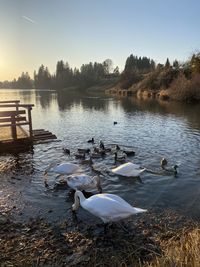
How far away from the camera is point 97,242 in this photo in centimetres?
702

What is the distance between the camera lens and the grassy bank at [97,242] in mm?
6211

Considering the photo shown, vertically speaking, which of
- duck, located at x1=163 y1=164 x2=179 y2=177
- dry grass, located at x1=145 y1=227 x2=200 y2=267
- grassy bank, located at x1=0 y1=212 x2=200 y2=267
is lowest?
grassy bank, located at x1=0 y1=212 x2=200 y2=267

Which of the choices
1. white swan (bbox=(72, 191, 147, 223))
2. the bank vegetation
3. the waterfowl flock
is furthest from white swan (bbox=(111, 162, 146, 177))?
the bank vegetation

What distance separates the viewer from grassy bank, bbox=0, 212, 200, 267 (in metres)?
6.21

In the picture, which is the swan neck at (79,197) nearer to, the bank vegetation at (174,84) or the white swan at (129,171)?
the white swan at (129,171)

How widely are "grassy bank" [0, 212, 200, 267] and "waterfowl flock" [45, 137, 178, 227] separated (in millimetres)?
571

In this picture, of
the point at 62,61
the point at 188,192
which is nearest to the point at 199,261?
the point at 188,192

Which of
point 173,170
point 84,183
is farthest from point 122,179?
point 173,170

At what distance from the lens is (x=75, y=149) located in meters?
17.0

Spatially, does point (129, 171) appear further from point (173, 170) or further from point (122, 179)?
point (173, 170)

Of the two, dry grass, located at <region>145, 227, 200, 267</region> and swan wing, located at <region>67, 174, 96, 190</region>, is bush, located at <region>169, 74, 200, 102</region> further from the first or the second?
dry grass, located at <region>145, 227, 200, 267</region>

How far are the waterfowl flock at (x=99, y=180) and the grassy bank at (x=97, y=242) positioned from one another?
57 centimetres

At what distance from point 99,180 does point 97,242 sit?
3.30 metres

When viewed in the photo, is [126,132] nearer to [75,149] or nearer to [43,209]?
[75,149]
